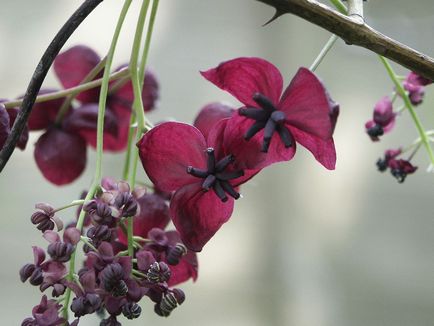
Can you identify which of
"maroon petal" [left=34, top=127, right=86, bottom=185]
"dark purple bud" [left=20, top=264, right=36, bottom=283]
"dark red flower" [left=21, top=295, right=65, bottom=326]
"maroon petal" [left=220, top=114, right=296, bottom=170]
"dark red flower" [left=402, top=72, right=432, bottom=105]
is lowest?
"maroon petal" [left=34, top=127, right=86, bottom=185]

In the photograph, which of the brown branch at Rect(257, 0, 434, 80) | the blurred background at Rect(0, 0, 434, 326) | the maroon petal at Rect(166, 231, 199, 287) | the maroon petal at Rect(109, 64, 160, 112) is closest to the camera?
the brown branch at Rect(257, 0, 434, 80)

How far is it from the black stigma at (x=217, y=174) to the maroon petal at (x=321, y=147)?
3 centimetres

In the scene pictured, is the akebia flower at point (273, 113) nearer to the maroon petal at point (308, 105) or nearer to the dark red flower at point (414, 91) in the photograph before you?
the maroon petal at point (308, 105)

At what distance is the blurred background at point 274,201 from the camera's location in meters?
1.44

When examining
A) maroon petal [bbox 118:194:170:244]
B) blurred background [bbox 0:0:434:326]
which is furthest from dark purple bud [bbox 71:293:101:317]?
blurred background [bbox 0:0:434:326]

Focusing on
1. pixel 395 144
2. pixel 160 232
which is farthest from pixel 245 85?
pixel 395 144

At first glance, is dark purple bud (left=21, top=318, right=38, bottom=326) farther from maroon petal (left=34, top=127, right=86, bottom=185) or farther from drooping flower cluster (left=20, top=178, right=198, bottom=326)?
maroon petal (left=34, top=127, right=86, bottom=185)

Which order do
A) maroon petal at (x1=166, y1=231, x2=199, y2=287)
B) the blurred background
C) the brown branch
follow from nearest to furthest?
the brown branch
maroon petal at (x1=166, y1=231, x2=199, y2=287)
the blurred background

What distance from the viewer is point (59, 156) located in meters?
Answer: 0.44

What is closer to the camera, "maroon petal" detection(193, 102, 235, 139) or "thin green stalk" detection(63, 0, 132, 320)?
"thin green stalk" detection(63, 0, 132, 320)

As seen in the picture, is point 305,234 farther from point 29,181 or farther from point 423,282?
point 29,181

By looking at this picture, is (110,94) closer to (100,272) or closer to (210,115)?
(210,115)

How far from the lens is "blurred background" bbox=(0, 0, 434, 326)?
1441 mm

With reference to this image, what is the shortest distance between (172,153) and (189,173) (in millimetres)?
17
